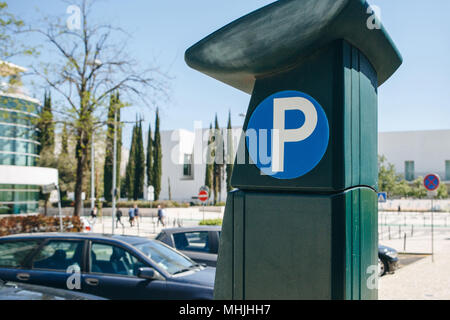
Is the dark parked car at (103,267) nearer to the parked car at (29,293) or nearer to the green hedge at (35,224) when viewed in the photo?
the parked car at (29,293)

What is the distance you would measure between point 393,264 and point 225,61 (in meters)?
10.1

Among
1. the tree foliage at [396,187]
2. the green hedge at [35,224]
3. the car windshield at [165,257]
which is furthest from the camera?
the tree foliage at [396,187]

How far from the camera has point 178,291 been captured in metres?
5.36

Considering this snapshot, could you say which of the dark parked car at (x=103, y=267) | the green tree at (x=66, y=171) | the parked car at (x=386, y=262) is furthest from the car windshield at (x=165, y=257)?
the green tree at (x=66, y=171)

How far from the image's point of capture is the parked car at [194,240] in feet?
26.6

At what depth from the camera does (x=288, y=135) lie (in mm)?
1663

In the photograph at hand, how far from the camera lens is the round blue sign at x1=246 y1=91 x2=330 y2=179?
63.9 inches

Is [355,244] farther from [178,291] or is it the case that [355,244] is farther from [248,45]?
[178,291]

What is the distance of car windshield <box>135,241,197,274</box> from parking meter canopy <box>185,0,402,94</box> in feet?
14.3

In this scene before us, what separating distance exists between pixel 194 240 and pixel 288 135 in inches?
276

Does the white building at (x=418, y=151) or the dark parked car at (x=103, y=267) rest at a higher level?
the white building at (x=418, y=151)

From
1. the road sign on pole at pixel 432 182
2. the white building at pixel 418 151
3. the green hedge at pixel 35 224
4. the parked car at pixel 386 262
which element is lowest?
the parked car at pixel 386 262

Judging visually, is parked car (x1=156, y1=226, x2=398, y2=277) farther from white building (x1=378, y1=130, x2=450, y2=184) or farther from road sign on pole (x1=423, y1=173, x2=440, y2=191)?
white building (x1=378, y1=130, x2=450, y2=184)
